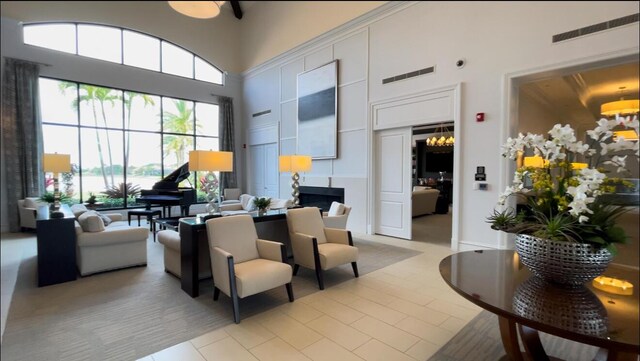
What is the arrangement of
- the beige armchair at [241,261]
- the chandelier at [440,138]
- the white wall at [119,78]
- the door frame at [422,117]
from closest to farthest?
the beige armchair at [241,261] < the door frame at [422,117] < the white wall at [119,78] < the chandelier at [440,138]

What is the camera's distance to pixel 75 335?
2273 mm

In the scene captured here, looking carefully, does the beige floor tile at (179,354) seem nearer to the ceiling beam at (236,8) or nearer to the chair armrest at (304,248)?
the chair armrest at (304,248)

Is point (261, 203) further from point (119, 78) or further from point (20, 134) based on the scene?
point (119, 78)

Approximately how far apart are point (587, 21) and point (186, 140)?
8.95 metres

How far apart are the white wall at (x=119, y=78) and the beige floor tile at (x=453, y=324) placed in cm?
808

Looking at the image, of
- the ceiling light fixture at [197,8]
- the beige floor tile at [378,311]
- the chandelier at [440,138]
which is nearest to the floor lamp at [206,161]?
the beige floor tile at [378,311]

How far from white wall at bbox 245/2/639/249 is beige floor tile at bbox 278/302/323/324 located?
3094 mm

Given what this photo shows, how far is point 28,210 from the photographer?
583 cm

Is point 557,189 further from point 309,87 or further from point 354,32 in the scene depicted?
point 309,87

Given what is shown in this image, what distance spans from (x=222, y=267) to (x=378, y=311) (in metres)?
1.47

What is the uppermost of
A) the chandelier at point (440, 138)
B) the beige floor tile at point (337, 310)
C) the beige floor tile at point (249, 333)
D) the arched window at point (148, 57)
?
the arched window at point (148, 57)

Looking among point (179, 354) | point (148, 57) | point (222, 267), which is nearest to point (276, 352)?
point (179, 354)

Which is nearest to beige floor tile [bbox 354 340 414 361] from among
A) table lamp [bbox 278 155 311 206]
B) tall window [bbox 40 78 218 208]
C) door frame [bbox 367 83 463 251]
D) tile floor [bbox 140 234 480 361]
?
tile floor [bbox 140 234 480 361]

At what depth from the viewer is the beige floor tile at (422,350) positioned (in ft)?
6.63
